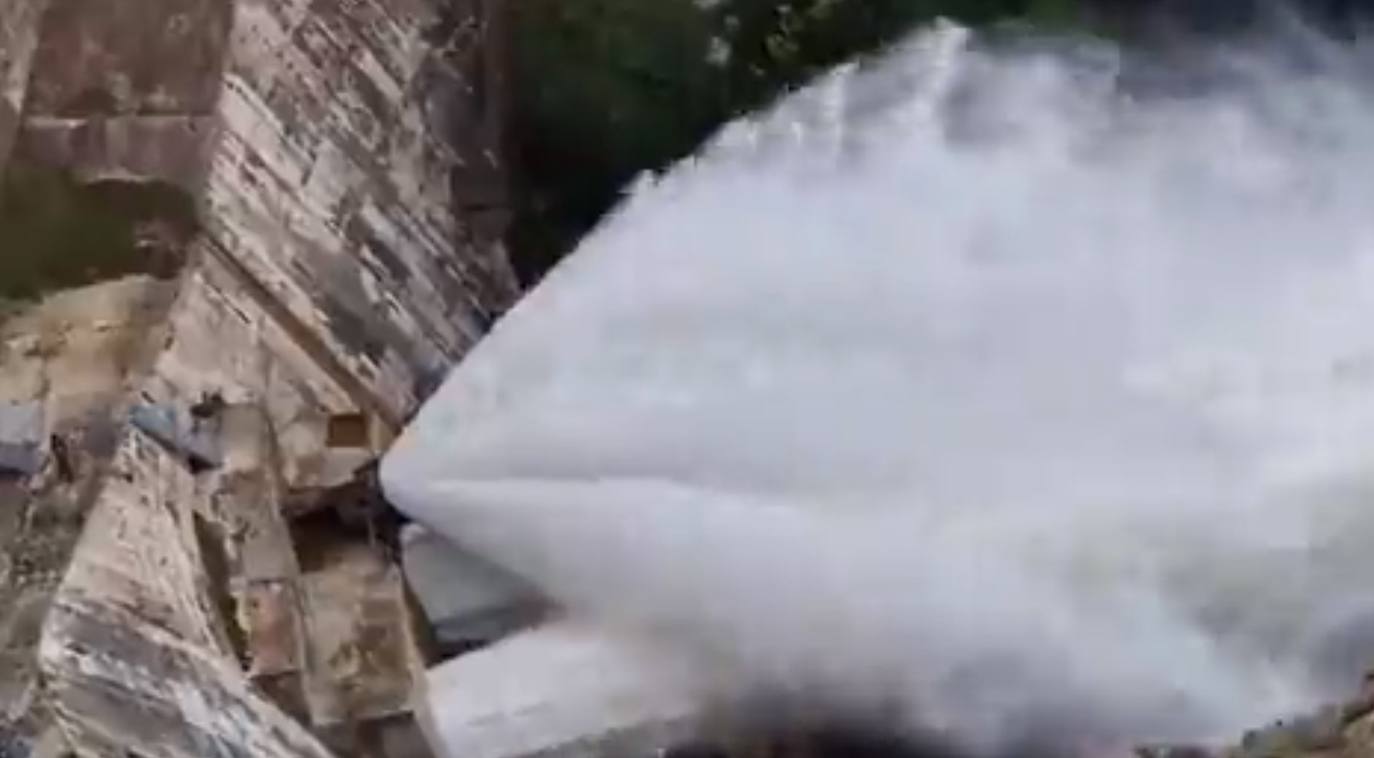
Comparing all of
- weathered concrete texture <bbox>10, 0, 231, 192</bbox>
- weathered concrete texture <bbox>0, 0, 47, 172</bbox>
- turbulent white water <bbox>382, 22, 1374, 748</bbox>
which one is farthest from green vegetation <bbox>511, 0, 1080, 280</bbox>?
weathered concrete texture <bbox>0, 0, 47, 172</bbox>

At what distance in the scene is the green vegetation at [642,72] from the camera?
10.1 feet

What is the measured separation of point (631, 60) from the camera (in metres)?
3.08

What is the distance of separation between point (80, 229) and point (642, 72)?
1.94 feet

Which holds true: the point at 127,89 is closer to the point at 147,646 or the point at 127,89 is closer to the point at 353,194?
the point at 353,194

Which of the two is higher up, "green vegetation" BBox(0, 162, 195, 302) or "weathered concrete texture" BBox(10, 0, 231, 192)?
"weathered concrete texture" BBox(10, 0, 231, 192)

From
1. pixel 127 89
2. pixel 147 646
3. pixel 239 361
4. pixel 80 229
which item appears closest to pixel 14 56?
pixel 127 89

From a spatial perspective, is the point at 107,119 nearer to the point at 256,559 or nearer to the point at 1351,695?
the point at 256,559

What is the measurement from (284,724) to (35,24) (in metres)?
0.84

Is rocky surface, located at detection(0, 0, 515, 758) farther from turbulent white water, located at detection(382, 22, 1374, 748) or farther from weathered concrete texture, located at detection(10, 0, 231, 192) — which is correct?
turbulent white water, located at detection(382, 22, 1374, 748)

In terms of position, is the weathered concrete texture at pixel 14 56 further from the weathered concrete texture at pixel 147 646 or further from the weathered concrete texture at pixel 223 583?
the weathered concrete texture at pixel 147 646

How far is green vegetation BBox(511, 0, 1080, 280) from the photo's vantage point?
3.08 metres

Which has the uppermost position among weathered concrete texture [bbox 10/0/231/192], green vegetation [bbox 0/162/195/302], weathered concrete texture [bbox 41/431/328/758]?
weathered concrete texture [bbox 10/0/231/192]

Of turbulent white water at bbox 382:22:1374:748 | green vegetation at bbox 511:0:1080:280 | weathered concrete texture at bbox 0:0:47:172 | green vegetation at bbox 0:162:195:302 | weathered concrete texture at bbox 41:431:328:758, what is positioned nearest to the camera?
weathered concrete texture at bbox 41:431:328:758

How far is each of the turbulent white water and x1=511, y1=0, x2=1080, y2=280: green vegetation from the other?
1.7 inches
